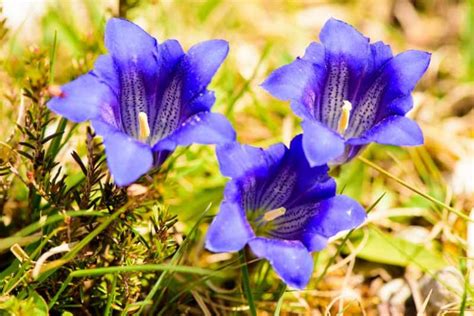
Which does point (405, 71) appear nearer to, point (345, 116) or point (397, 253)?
point (345, 116)

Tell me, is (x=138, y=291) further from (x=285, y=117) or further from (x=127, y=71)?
(x=285, y=117)

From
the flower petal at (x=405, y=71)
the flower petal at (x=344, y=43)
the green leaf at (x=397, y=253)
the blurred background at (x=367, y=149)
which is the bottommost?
the green leaf at (x=397, y=253)

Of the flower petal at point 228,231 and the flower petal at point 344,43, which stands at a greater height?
the flower petal at point 344,43

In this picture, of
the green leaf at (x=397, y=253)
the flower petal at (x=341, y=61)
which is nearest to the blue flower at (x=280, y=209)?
the flower petal at (x=341, y=61)

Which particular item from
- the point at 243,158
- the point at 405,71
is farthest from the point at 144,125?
the point at 405,71

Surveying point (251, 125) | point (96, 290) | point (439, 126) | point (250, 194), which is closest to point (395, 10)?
point (439, 126)

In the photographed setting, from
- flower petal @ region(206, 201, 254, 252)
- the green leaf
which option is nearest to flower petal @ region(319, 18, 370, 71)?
flower petal @ region(206, 201, 254, 252)

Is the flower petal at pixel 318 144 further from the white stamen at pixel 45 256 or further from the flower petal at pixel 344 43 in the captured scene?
the white stamen at pixel 45 256

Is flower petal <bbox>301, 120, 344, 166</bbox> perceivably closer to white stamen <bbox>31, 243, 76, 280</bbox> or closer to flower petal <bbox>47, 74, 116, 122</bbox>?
flower petal <bbox>47, 74, 116, 122</bbox>
